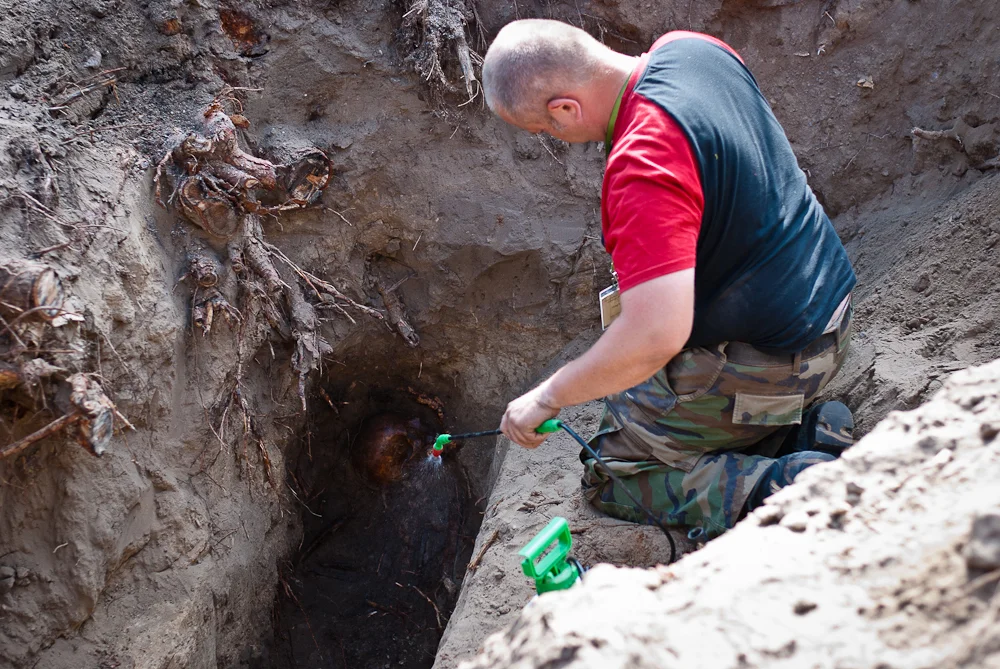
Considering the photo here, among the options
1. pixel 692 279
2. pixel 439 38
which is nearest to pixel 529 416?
pixel 692 279

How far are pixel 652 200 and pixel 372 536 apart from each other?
273 cm

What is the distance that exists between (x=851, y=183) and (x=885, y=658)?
2.65 m

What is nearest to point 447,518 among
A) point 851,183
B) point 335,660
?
point 335,660

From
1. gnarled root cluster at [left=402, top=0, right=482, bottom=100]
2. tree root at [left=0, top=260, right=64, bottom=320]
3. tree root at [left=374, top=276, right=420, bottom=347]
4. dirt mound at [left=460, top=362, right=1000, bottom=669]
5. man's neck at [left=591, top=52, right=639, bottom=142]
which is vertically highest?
man's neck at [left=591, top=52, right=639, bottom=142]

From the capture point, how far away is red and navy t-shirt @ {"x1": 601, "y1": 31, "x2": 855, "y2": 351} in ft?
5.06

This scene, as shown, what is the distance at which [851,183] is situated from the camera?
Result: 3.15 metres

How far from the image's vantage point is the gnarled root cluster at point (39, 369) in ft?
6.72

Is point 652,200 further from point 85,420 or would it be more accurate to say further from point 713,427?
A: point 85,420

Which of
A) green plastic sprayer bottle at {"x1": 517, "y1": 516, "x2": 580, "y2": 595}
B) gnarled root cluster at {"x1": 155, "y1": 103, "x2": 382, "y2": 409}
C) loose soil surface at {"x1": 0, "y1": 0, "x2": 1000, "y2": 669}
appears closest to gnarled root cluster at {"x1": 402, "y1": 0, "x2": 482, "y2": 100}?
loose soil surface at {"x1": 0, "y1": 0, "x2": 1000, "y2": 669}

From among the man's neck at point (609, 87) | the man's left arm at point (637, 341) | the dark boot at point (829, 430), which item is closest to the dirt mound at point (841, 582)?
the man's left arm at point (637, 341)

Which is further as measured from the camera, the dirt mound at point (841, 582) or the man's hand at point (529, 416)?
the man's hand at point (529, 416)

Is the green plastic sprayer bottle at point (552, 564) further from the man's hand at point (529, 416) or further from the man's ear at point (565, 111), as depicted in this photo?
the man's ear at point (565, 111)

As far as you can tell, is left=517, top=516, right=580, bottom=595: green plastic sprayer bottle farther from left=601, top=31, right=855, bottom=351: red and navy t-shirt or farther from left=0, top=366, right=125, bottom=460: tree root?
left=0, top=366, right=125, bottom=460: tree root

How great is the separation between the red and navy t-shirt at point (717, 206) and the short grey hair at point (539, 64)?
0.43 feet
